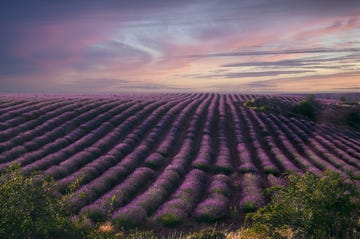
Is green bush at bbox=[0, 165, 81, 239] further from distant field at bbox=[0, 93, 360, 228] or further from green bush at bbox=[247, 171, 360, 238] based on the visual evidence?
green bush at bbox=[247, 171, 360, 238]

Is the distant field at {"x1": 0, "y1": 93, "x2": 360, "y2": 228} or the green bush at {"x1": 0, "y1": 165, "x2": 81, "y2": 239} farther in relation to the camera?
the distant field at {"x1": 0, "y1": 93, "x2": 360, "y2": 228}

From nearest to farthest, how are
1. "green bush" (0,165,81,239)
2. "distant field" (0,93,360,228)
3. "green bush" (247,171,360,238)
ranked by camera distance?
"green bush" (0,165,81,239), "green bush" (247,171,360,238), "distant field" (0,93,360,228)

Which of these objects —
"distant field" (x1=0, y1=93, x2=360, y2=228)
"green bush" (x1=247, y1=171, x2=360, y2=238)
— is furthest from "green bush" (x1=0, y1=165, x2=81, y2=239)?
"green bush" (x1=247, y1=171, x2=360, y2=238)

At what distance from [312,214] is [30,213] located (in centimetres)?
623

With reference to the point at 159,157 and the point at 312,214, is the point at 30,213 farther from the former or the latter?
the point at 159,157

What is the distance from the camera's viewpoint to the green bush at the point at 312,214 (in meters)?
7.58

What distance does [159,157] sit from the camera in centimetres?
1842

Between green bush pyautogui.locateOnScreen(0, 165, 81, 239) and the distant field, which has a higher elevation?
green bush pyautogui.locateOnScreen(0, 165, 81, 239)

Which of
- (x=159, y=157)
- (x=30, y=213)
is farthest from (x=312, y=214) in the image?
(x=159, y=157)

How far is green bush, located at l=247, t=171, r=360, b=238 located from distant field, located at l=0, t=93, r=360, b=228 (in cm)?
311

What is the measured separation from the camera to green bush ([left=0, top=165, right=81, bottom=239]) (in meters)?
6.67

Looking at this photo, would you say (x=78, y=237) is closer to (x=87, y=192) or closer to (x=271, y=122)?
(x=87, y=192)

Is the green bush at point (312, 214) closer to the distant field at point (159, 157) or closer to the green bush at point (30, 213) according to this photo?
the distant field at point (159, 157)

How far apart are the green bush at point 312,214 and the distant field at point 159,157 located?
311 centimetres
